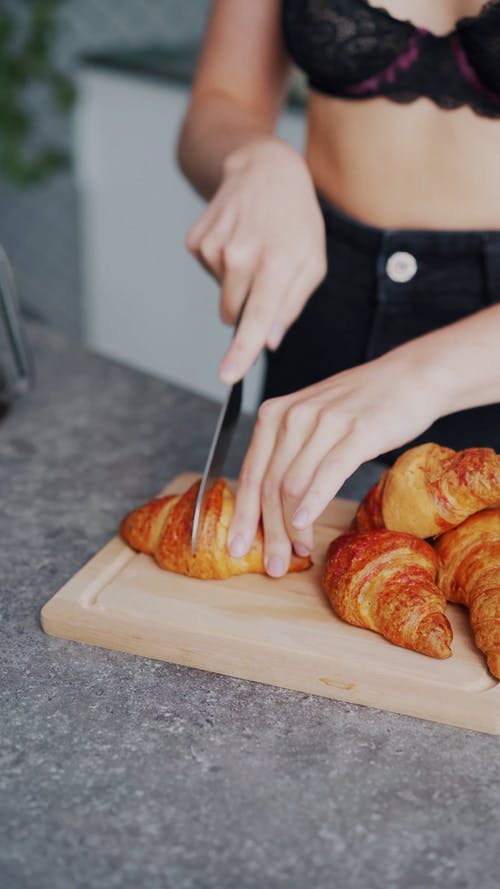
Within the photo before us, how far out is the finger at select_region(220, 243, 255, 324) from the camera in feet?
3.44

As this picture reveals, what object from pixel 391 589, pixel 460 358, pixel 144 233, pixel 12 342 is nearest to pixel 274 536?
pixel 391 589

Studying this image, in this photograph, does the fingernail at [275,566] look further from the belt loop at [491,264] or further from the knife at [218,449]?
the belt loop at [491,264]

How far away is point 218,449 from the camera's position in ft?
3.24

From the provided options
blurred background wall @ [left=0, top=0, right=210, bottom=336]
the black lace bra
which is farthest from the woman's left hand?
blurred background wall @ [left=0, top=0, right=210, bottom=336]

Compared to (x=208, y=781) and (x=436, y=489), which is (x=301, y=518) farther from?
(x=208, y=781)

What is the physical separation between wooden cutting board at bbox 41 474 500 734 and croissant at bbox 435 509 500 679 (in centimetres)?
3

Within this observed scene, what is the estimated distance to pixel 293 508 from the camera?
927 mm

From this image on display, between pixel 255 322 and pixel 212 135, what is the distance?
0.40 m

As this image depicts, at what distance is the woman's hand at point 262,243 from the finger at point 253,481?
0.26 ft

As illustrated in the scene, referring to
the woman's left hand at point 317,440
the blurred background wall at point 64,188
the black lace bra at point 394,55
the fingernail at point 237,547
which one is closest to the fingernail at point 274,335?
the woman's left hand at point 317,440

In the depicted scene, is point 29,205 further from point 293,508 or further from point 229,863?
point 229,863

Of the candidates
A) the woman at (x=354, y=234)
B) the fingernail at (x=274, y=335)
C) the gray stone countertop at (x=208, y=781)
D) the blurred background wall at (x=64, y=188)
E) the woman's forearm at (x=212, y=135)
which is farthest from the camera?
the blurred background wall at (x=64, y=188)

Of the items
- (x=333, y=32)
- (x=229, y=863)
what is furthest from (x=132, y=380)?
(x=229, y=863)

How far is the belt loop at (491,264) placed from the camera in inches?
44.1
